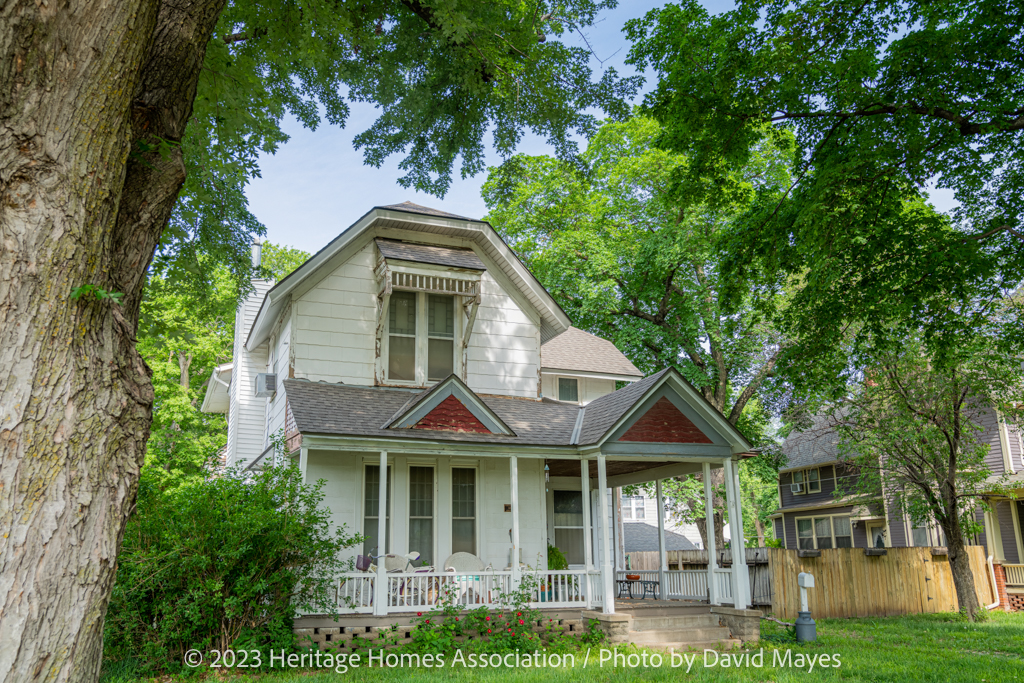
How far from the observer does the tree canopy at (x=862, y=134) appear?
33.7 ft

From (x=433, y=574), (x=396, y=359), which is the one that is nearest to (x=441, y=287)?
(x=396, y=359)

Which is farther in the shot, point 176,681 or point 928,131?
point 928,131

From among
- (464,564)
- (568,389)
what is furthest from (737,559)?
(568,389)

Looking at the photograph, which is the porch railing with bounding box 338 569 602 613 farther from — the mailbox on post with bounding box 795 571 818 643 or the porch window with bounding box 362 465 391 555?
the mailbox on post with bounding box 795 571 818 643

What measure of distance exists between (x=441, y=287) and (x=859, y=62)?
819 centimetres

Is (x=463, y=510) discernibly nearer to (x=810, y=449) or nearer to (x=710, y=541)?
(x=710, y=541)

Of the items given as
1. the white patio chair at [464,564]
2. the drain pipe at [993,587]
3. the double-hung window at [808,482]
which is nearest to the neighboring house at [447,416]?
the white patio chair at [464,564]

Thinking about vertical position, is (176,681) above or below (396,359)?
below

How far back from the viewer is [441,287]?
14.3 m

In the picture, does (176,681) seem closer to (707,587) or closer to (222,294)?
(707,587)

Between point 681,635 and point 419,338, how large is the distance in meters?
7.55

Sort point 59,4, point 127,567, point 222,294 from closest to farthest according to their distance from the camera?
point 59,4 → point 127,567 → point 222,294

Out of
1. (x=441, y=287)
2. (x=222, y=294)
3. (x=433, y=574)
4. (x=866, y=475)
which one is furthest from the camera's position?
(x=222, y=294)

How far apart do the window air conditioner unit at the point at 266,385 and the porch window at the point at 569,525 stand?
6613 millimetres
